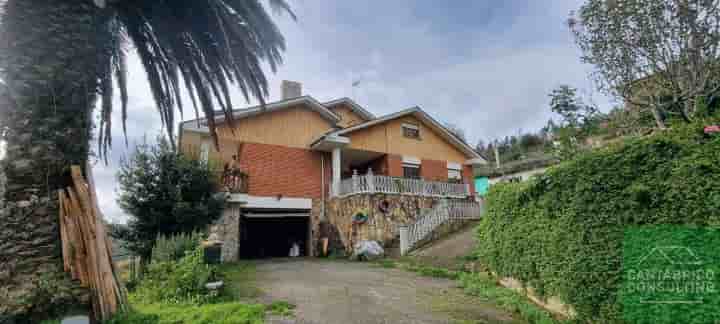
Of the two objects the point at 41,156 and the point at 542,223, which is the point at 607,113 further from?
the point at 41,156

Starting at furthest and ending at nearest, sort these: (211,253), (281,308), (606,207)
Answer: (211,253)
(281,308)
(606,207)

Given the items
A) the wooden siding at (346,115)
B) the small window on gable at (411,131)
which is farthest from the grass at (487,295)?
the wooden siding at (346,115)

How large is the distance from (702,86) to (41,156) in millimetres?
11245

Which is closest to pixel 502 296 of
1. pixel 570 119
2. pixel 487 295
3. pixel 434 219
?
pixel 487 295

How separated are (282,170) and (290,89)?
5529 millimetres

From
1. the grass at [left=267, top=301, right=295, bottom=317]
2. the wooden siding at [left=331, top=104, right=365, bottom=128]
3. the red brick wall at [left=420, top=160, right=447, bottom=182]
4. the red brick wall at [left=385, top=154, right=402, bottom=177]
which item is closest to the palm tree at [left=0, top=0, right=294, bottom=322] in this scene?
the grass at [left=267, top=301, right=295, bottom=317]

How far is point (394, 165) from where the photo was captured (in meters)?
15.9

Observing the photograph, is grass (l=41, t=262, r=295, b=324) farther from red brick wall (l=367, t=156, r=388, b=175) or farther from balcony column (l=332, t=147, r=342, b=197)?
red brick wall (l=367, t=156, r=388, b=175)

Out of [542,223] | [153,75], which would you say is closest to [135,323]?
[153,75]

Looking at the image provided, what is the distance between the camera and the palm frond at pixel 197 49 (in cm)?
586

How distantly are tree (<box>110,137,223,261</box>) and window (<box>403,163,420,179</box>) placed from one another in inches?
382

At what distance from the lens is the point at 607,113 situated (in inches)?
348

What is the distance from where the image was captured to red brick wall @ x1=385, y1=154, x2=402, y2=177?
51.6 feet

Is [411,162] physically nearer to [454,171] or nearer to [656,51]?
[454,171]
